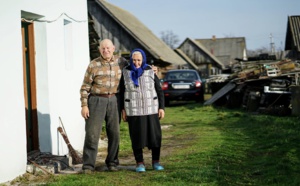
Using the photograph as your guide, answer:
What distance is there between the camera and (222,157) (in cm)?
787

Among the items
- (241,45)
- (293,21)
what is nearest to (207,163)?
A: (293,21)

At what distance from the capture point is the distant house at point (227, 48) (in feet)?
276

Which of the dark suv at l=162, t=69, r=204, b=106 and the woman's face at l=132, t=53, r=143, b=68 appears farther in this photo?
the dark suv at l=162, t=69, r=204, b=106

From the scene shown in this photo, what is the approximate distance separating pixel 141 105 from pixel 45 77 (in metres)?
1.87

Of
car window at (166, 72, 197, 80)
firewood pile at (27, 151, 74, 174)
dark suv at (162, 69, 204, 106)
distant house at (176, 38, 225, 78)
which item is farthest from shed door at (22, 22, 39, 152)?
distant house at (176, 38, 225, 78)

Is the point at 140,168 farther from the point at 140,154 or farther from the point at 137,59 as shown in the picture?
the point at 137,59

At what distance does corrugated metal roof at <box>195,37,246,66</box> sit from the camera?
8419 centimetres

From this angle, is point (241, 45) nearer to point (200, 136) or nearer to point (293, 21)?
point (293, 21)

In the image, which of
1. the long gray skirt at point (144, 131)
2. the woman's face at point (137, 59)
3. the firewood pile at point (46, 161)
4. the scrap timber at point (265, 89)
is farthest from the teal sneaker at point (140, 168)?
the scrap timber at point (265, 89)

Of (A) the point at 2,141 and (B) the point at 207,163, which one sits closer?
(A) the point at 2,141

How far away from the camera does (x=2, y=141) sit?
6.26 metres

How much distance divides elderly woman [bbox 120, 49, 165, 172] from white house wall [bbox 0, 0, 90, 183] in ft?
4.71

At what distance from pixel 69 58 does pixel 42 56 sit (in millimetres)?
1520

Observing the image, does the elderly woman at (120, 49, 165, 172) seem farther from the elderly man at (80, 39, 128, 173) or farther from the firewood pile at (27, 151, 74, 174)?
the firewood pile at (27, 151, 74, 174)
